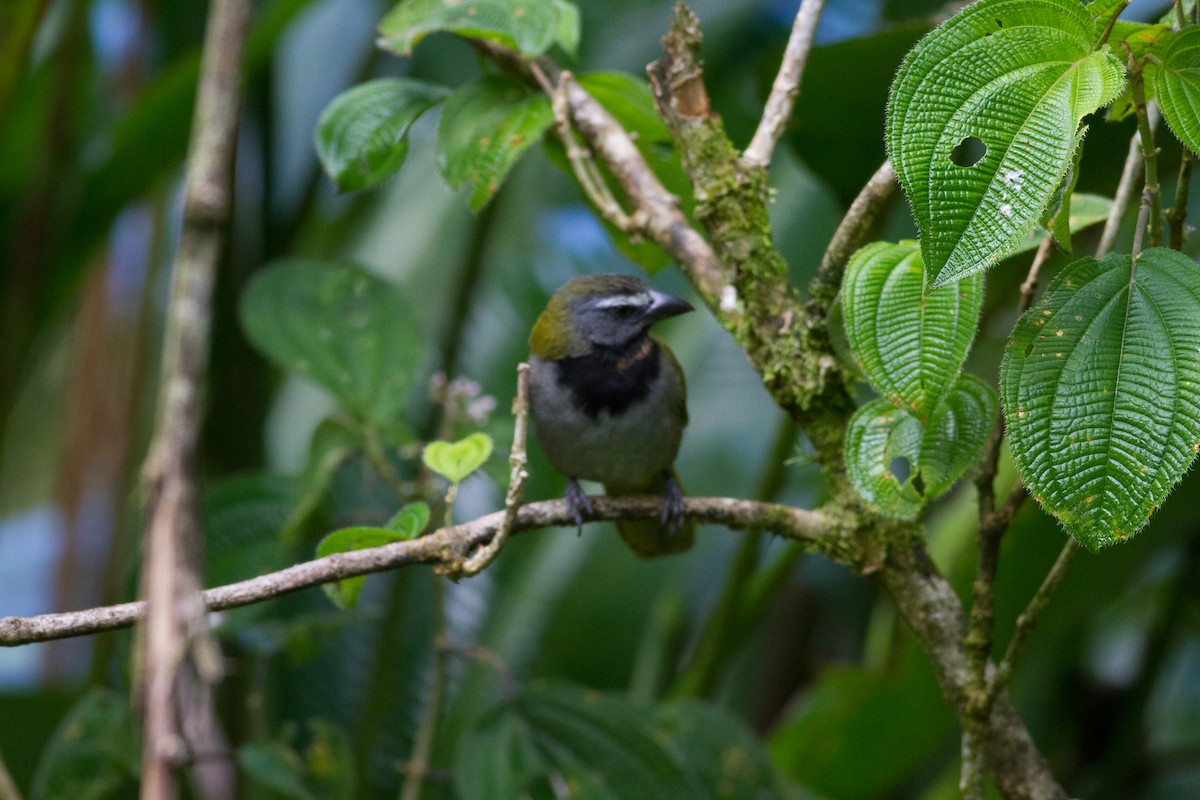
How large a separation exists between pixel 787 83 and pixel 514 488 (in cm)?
92

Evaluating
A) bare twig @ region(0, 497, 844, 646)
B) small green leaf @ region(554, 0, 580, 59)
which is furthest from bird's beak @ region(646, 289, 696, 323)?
bare twig @ region(0, 497, 844, 646)

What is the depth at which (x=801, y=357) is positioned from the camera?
1917mm

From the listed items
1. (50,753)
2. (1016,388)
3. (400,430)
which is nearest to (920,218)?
(1016,388)

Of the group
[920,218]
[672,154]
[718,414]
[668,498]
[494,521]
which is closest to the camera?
[920,218]

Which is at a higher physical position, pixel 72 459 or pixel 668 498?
pixel 72 459

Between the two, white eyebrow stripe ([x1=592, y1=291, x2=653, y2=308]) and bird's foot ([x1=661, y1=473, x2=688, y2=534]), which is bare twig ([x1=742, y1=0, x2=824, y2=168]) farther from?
white eyebrow stripe ([x1=592, y1=291, x2=653, y2=308])

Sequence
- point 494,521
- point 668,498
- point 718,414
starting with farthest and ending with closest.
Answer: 1. point 718,414
2. point 668,498
3. point 494,521

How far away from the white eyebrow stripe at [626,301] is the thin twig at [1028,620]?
149cm

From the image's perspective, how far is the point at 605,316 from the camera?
2982 millimetres

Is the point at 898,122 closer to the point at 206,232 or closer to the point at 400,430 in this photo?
the point at 206,232

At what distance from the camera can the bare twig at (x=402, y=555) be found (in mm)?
1628

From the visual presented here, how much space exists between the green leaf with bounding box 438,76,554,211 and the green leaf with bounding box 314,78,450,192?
0.36 ft

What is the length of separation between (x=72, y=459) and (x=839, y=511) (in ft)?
11.5

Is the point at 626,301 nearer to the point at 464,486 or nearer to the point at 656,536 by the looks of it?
the point at 656,536
